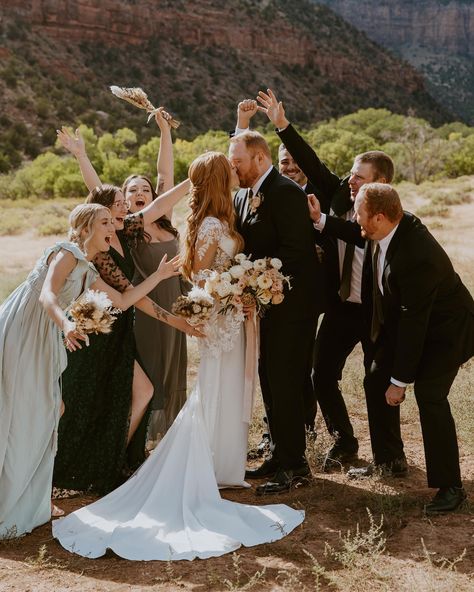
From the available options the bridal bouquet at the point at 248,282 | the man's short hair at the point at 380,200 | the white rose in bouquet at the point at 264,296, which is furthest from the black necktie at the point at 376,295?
the white rose in bouquet at the point at 264,296

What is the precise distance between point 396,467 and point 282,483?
0.89 m

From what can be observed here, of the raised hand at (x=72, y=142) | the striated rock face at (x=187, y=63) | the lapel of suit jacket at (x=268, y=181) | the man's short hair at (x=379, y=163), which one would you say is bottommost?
the lapel of suit jacket at (x=268, y=181)

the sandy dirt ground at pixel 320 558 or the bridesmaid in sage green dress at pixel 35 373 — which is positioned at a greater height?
the bridesmaid in sage green dress at pixel 35 373

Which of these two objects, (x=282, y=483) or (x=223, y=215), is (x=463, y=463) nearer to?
(x=282, y=483)

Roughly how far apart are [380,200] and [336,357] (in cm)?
154

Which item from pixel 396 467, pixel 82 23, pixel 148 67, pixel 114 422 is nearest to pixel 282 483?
pixel 396 467

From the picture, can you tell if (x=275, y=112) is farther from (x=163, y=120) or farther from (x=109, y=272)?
(x=109, y=272)

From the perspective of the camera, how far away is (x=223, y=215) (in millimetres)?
5000

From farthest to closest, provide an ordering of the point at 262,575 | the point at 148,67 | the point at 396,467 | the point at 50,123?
the point at 148,67, the point at 50,123, the point at 396,467, the point at 262,575

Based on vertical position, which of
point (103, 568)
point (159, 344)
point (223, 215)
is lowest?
point (103, 568)

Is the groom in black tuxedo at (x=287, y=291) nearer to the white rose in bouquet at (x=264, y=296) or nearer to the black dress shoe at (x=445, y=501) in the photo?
the white rose in bouquet at (x=264, y=296)

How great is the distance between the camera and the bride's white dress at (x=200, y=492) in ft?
14.1

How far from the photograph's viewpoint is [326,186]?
5.80 m

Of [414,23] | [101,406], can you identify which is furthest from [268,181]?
[414,23]
